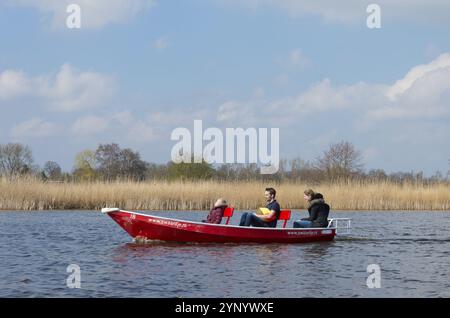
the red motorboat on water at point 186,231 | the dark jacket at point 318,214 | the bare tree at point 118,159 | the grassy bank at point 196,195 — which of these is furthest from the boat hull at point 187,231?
the bare tree at point 118,159

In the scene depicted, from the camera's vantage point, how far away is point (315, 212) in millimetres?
18750

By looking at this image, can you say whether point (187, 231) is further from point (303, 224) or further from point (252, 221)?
point (303, 224)

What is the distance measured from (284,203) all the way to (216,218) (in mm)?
13856

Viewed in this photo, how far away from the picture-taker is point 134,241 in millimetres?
18062

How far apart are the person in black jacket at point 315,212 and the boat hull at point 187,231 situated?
29.9 inches

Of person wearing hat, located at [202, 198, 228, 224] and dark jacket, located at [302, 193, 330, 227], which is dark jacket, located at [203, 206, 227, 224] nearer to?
person wearing hat, located at [202, 198, 228, 224]

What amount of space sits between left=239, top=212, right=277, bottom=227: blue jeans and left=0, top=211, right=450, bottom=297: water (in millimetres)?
570

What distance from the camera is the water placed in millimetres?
12117

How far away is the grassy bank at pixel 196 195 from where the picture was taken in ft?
94.3

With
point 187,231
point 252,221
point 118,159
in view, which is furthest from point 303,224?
point 118,159

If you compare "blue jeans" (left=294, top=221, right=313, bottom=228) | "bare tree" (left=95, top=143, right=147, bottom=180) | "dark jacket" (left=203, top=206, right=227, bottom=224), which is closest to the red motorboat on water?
"dark jacket" (left=203, top=206, right=227, bottom=224)

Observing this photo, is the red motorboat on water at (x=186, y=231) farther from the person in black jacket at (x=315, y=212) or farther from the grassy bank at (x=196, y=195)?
the grassy bank at (x=196, y=195)

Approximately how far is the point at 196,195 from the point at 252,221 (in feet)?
40.0
